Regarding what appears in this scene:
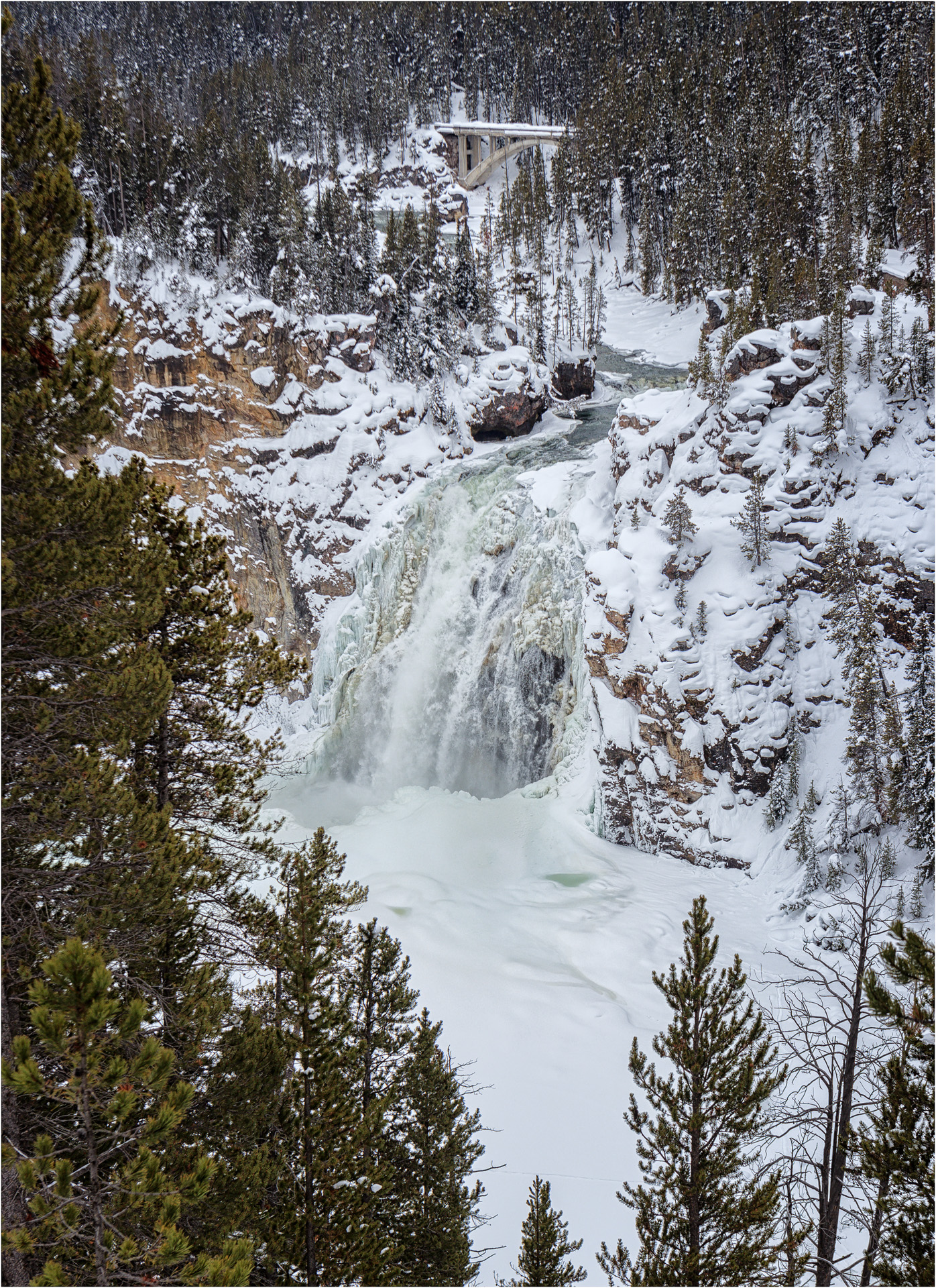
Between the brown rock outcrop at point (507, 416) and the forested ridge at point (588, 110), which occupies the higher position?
the forested ridge at point (588, 110)

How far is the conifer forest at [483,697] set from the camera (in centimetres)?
609

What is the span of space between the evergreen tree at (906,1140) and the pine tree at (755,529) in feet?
53.2

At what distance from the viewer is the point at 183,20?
8550 cm

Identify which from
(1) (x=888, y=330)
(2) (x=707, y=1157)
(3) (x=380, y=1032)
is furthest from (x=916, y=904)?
(1) (x=888, y=330)

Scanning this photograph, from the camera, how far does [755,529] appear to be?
2083 cm

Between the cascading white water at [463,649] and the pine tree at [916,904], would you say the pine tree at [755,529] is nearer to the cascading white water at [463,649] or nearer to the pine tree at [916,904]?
the cascading white water at [463,649]

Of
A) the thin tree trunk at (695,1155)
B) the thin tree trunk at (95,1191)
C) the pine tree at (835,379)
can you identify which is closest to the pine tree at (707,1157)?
the thin tree trunk at (695,1155)

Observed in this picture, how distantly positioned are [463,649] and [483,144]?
6255 cm

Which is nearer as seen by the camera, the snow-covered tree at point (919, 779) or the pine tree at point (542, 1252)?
the pine tree at point (542, 1252)

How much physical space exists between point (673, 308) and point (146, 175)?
3215 cm

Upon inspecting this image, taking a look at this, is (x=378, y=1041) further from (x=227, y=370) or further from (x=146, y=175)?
(x=146, y=175)

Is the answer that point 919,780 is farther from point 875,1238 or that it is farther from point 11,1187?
point 11,1187

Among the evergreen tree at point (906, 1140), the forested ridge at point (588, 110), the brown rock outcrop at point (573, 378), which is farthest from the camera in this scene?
the brown rock outcrop at point (573, 378)

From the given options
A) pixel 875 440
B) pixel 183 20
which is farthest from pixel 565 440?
pixel 183 20
